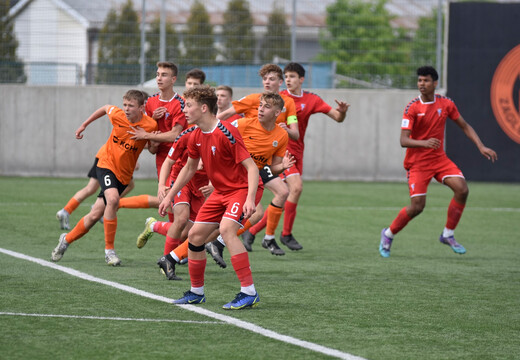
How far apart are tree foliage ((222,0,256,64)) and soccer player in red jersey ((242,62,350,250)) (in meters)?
9.80

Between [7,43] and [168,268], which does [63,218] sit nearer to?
[168,268]

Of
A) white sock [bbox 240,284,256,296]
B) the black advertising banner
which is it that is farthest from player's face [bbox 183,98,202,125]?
the black advertising banner

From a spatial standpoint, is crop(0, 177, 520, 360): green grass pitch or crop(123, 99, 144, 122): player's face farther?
crop(123, 99, 144, 122): player's face

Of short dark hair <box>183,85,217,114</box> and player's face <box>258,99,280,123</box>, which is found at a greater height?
short dark hair <box>183,85,217,114</box>

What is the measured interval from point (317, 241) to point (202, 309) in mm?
5013

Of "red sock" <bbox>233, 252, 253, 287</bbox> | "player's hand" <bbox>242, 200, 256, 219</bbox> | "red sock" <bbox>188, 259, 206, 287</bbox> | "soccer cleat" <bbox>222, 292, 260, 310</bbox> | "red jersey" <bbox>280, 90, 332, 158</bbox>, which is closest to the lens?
"player's hand" <bbox>242, 200, 256, 219</bbox>

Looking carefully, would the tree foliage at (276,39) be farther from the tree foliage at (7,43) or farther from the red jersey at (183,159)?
the red jersey at (183,159)

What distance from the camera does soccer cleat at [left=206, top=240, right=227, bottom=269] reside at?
849 cm

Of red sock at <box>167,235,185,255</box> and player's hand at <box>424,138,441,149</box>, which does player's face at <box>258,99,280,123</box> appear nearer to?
red sock at <box>167,235,185,255</box>

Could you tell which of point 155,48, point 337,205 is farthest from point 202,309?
point 155,48

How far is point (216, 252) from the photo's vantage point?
866 cm

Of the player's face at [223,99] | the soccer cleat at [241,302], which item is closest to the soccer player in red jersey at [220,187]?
the soccer cleat at [241,302]

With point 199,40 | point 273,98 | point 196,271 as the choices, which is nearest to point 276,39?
point 199,40

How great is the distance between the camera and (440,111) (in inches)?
418
